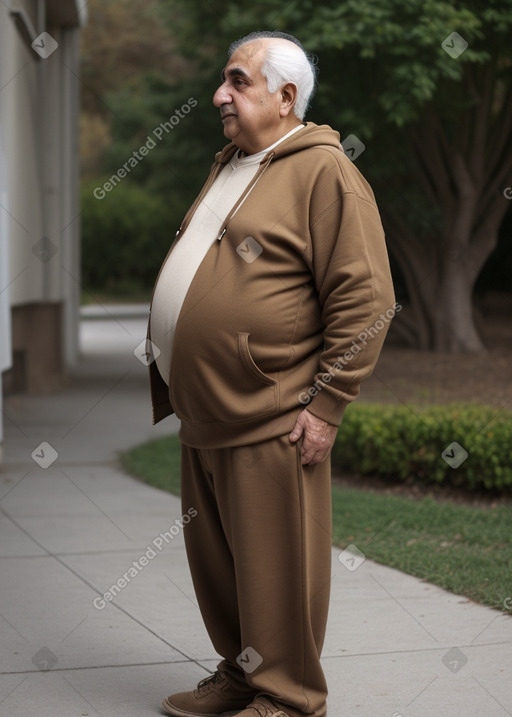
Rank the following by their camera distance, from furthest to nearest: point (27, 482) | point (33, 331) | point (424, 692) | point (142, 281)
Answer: point (142, 281) → point (33, 331) → point (27, 482) → point (424, 692)

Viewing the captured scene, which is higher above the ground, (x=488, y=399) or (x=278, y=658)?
(x=278, y=658)

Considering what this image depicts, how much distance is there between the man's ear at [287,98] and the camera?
11.0 ft

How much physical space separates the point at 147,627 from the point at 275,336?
1.87 m

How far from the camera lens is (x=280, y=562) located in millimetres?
3371

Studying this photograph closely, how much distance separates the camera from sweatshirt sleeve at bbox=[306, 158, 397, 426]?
321 centimetres

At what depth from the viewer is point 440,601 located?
5.00 m

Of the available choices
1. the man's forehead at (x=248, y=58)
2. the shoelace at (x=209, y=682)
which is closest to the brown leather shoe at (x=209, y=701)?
the shoelace at (x=209, y=682)

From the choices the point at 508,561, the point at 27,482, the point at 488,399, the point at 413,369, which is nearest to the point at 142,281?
the point at 413,369

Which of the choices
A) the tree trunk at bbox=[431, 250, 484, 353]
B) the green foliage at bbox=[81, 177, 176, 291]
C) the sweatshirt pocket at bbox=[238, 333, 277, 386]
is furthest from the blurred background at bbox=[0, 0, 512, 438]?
the green foliage at bbox=[81, 177, 176, 291]

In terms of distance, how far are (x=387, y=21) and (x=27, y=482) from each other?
5674mm

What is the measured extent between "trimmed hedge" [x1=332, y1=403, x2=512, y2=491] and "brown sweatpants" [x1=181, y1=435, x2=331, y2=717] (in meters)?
3.85

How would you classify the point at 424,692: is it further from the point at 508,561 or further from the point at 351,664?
the point at 508,561

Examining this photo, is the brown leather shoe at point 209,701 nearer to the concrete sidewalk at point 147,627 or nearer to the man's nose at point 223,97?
the concrete sidewalk at point 147,627

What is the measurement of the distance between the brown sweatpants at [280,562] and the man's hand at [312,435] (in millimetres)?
37
